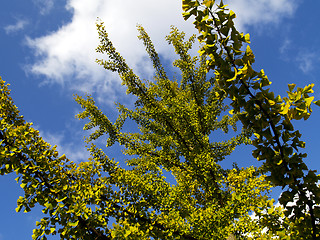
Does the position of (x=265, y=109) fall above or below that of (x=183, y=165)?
below

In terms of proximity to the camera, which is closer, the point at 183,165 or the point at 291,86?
the point at 291,86

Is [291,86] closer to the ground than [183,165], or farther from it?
closer to the ground

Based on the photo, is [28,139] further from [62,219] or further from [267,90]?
[267,90]

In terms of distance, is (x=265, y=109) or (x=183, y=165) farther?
(x=183, y=165)

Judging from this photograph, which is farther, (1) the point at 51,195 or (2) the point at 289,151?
(1) the point at 51,195

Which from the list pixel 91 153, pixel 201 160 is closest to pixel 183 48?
pixel 201 160

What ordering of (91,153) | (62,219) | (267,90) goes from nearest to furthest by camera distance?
(267,90)
(62,219)
(91,153)

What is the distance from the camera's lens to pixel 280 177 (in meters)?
2.04

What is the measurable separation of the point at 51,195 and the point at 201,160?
4.05 metres

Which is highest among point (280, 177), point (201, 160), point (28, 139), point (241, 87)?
point (201, 160)

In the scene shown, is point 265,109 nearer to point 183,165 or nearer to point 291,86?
point 291,86

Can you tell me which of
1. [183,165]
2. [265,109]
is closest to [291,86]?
[265,109]

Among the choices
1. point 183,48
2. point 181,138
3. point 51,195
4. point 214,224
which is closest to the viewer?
point 51,195

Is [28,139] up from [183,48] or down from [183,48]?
down
